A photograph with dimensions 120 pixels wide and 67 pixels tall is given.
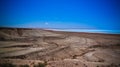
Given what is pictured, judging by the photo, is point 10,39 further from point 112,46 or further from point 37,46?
point 112,46

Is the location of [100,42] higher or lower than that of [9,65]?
higher

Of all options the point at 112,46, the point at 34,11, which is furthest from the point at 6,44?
the point at 112,46

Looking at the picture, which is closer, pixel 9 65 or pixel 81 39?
pixel 9 65

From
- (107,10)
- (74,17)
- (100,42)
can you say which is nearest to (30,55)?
(74,17)

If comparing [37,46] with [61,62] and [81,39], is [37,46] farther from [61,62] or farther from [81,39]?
[81,39]

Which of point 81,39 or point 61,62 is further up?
point 81,39

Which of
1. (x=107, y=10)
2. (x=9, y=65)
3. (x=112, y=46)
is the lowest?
(x=9, y=65)
